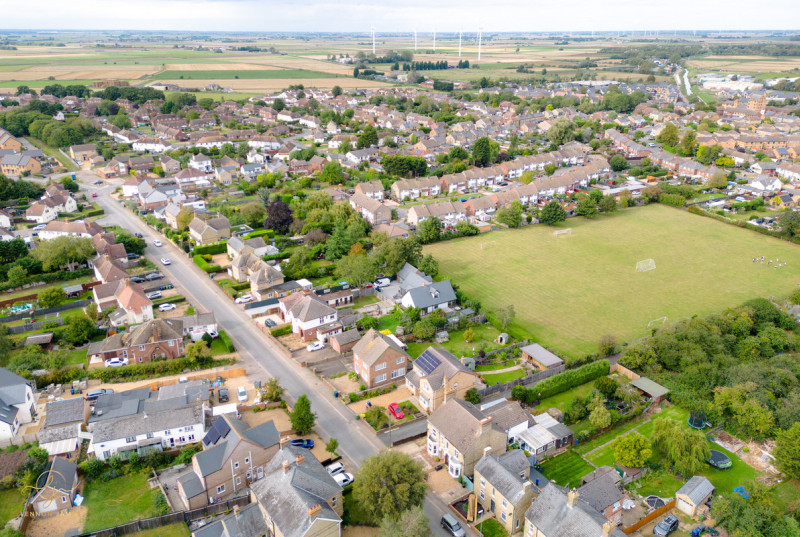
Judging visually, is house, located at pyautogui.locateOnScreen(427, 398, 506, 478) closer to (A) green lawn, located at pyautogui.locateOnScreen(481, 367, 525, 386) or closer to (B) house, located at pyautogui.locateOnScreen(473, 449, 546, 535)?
(B) house, located at pyautogui.locateOnScreen(473, 449, 546, 535)

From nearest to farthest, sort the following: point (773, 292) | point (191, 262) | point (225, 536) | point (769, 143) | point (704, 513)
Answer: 1. point (225, 536)
2. point (704, 513)
3. point (773, 292)
4. point (191, 262)
5. point (769, 143)

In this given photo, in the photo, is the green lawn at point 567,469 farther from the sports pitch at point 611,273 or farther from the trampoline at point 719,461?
the sports pitch at point 611,273

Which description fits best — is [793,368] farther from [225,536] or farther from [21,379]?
[21,379]

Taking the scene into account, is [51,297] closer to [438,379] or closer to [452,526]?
[438,379]

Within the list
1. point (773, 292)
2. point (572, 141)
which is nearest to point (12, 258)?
point (773, 292)

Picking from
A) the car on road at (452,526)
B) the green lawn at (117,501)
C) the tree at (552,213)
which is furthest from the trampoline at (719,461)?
the tree at (552,213)

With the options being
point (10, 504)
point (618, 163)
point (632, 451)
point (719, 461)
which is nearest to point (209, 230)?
point (10, 504)
